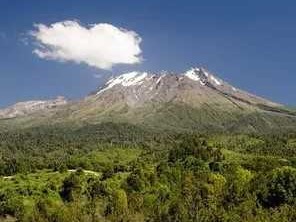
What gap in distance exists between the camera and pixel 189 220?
70.9m

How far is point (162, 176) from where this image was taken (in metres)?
185

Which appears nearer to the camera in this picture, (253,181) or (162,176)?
(253,181)

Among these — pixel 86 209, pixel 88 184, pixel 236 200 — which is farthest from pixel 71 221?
pixel 88 184

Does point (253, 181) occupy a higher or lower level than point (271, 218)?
higher

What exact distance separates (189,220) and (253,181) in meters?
75.1

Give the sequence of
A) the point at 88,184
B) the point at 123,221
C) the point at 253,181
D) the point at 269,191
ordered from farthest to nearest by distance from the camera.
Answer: the point at 88,184 < the point at 253,181 < the point at 269,191 < the point at 123,221

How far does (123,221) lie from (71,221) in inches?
270

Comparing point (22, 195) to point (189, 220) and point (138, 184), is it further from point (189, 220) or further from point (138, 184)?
point (189, 220)

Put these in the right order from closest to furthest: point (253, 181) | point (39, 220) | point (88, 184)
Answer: point (39, 220) → point (253, 181) → point (88, 184)

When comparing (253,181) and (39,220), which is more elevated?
(253,181)

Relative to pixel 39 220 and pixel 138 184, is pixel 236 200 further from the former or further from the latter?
pixel 138 184

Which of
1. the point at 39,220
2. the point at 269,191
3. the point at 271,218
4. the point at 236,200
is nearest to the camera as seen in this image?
the point at 271,218

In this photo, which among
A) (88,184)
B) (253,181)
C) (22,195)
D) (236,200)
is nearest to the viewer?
(236,200)

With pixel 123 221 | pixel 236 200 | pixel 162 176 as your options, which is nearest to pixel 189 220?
pixel 123 221
